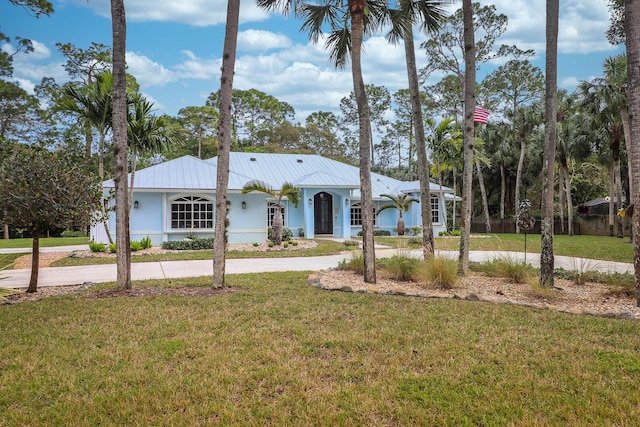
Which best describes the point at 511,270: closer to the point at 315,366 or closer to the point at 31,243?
the point at 315,366

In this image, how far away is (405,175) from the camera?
38062 mm

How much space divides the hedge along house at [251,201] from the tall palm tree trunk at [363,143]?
10237 millimetres

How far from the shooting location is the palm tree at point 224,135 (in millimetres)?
7234

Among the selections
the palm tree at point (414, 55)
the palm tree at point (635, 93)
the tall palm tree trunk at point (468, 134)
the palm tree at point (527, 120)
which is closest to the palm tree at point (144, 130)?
the palm tree at point (414, 55)

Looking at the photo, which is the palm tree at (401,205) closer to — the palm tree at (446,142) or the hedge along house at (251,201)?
the hedge along house at (251,201)

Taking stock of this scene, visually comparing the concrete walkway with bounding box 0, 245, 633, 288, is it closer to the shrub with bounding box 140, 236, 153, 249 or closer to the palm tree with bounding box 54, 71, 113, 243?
the palm tree with bounding box 54, 71, 113, 243

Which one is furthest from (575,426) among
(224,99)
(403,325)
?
(224,99)

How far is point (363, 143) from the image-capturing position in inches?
305

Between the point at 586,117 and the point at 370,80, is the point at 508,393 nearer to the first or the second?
the point at 586,117

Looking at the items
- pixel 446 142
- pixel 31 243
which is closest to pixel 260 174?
pixel 446 142

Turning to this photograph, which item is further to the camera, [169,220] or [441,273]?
[169,220]

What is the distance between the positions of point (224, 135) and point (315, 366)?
15.4ft

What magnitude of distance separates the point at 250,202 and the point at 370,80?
25573 mm

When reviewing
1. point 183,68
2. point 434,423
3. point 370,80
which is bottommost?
point 434,423
